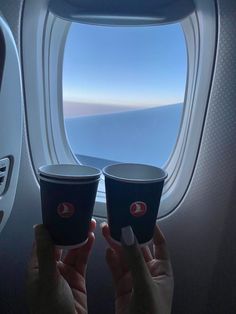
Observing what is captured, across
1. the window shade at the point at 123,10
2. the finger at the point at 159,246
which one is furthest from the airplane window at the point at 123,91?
the finger at the point at 159,246

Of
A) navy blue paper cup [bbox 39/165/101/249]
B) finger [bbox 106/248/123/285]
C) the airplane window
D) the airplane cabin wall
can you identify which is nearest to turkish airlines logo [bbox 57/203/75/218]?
navy blue paper cup [bbox 39/165/101/249]

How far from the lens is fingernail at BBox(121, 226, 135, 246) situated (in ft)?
2.29

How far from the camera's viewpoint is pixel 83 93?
123cm

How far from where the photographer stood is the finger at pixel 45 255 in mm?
722

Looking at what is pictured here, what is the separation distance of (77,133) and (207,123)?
0.51 metres

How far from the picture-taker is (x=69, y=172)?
2.75ft

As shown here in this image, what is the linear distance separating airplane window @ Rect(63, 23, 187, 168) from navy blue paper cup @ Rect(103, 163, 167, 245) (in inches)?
16.1

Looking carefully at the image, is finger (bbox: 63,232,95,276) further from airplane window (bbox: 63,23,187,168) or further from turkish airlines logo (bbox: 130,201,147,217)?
airplane window (bbox: 63,23,187,168)

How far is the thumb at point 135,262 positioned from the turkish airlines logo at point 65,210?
12 cm

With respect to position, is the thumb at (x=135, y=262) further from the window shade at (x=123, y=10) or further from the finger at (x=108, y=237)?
the window shade at (x=123, y=10)

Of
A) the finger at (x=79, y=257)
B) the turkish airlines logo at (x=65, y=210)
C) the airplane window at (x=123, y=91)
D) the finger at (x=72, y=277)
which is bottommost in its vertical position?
the finger at (x=72, y=277)

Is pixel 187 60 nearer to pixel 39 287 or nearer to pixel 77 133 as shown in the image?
pixel 77 133

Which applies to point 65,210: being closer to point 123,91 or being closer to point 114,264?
point 114,264

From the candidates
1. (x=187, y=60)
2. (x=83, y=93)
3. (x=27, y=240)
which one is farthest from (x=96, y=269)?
(x=187, y=60)
